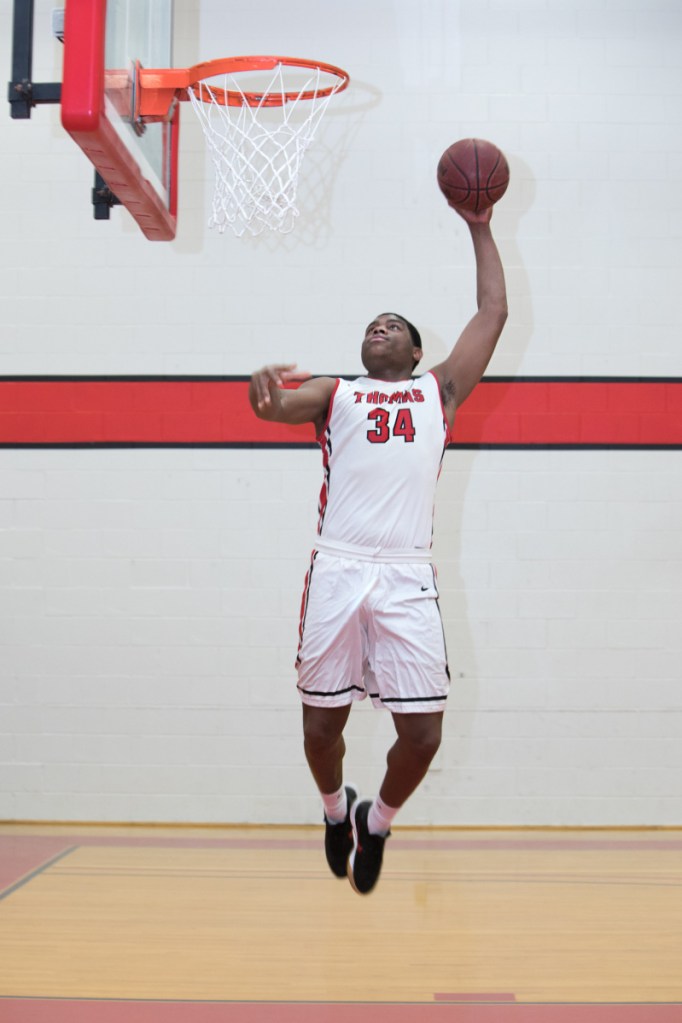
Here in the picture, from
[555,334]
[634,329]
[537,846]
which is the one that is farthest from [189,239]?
[537,846]

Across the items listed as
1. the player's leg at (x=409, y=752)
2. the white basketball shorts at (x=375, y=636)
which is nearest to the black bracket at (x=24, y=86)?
the white basketball shorts at (x=375, y=636)

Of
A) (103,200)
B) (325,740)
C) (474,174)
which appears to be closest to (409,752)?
(325,740)

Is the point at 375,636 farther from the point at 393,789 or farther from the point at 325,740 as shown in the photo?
the point at 393,789

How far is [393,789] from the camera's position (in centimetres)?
404

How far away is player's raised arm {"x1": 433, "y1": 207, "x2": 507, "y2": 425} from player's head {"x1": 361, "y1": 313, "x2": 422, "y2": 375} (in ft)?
0.50

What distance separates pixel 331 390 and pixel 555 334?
11.8 ft

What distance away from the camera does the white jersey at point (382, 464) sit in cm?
400

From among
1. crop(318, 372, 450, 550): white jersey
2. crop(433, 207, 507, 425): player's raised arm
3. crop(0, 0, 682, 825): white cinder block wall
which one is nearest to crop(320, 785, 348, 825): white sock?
crop(318, 372, 450, 550): white jersey

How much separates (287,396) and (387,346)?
1.71 ft

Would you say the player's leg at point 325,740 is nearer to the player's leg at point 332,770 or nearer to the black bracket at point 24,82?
the player's leg at point 332,770

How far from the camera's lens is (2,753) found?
725 centimetres

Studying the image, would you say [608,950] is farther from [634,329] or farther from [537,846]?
[634,329]

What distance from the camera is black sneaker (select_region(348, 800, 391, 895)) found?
4.14 m

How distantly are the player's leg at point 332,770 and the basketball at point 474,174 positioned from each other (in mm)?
2018
